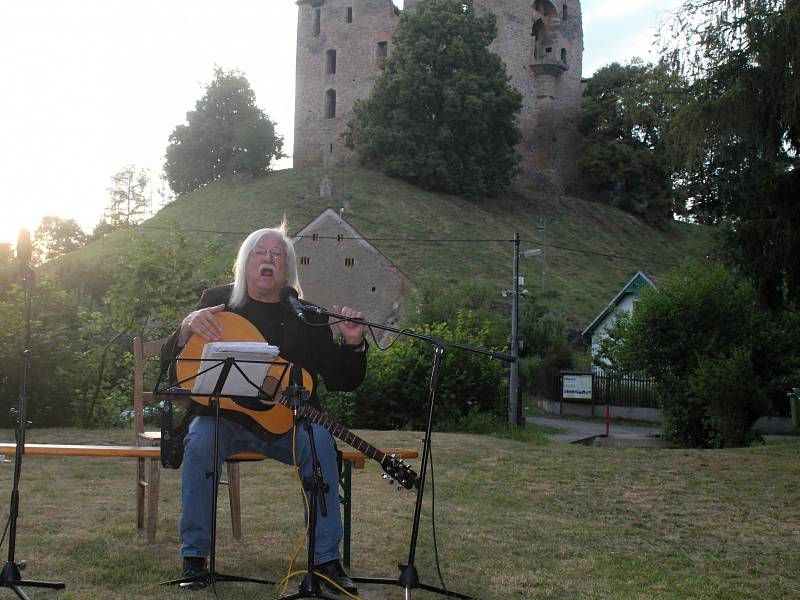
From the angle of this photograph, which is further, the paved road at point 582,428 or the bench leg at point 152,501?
the paved road at point 582,428

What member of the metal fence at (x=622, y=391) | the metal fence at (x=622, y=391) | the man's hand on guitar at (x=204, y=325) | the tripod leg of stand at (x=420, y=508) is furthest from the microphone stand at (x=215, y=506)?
→ the metal fence at (x=622, y=391)

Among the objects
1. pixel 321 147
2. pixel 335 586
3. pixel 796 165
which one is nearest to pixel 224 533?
pixel 335 586

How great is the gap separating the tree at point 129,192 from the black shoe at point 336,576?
6210 cm

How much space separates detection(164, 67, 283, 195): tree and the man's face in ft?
166

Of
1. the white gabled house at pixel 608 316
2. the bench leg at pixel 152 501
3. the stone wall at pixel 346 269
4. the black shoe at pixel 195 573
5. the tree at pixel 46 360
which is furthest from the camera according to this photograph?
the white gabled house at pixel 608 316

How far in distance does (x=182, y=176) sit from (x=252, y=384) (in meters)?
56.3

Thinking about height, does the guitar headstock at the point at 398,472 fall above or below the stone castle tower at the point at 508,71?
below

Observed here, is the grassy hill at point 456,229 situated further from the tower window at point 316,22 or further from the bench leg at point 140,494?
the bench leg at point 140,494

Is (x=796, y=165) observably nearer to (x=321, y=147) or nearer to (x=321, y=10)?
(x=321, y=147)

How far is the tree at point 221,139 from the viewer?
180 ft

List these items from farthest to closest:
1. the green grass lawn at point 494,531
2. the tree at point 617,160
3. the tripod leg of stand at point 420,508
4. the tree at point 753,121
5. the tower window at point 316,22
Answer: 1. the tower window at point 316,22
2. the tree at point 617,160
3. the tree at point 753,121
4. the green grass lawn at point 494,531
5. the tripod leg of stand at point 420,508

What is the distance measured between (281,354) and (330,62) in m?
54.7

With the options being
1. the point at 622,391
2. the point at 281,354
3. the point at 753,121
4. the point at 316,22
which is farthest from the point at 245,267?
the point at 316,22

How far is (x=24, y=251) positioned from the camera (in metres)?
4.11
